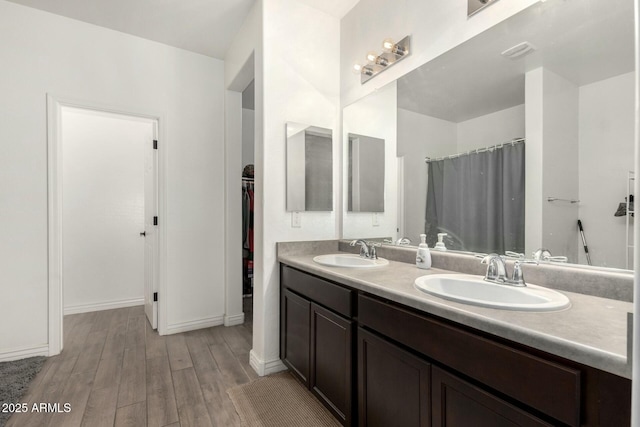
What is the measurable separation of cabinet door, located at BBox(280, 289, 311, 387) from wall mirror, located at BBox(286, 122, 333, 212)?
68 centimetres

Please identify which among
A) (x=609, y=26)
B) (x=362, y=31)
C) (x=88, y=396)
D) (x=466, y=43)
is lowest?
(x=88, y=396)

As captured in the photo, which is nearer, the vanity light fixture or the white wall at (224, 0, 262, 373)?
the vanity light fixture

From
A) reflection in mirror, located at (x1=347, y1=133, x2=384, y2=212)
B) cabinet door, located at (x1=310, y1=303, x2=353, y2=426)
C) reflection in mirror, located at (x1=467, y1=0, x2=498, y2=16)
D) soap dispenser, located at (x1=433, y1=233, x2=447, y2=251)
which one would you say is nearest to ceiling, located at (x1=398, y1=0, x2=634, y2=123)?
reflection in mirror, located at (x1=467, y1=0, x2=498, y2=16)

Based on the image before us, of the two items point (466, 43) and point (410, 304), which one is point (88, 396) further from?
point (466, 43)

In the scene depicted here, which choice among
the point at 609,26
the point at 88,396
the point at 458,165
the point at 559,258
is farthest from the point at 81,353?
the point at 609,26

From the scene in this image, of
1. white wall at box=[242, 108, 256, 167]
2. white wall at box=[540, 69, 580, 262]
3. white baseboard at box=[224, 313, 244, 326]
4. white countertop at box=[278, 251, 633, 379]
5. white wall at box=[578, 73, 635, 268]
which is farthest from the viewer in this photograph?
white wall at box=[242, 108, 256, 167]

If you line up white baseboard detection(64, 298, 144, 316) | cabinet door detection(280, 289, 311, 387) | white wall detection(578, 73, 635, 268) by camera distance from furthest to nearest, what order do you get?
white baseboard detection(64, 298, 144, 316) → cabinet door detection(280, 289, 311, 387) → white wall detection(578, 73, 635, 268)

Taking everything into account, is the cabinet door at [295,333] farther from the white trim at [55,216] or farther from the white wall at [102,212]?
the white wall at [102,212]

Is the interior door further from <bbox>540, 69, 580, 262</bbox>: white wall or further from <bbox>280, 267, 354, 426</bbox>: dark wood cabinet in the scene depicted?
<bbox>540, 69, 580, 262</bbox>: white wall

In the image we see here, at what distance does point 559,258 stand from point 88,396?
2.67 meters

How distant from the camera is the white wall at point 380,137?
2059 mm

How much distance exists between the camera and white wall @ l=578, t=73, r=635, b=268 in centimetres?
105

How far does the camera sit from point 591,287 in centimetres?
110

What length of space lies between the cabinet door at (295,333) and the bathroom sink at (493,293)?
802 millimetres
